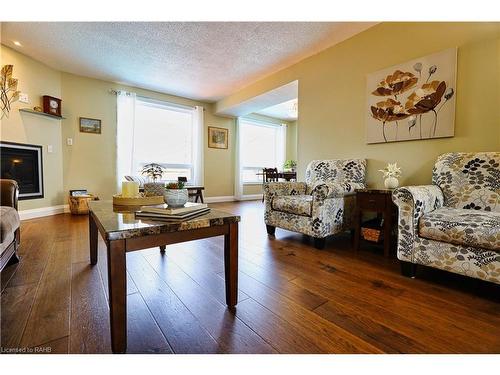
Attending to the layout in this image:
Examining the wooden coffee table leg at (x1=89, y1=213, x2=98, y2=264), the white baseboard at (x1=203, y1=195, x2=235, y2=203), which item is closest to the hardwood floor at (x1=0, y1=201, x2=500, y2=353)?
the wooden coffee table leg at (x1=89, y1=213, x2=98, y2=264)

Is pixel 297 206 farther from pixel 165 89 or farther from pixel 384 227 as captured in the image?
pixel 165 89

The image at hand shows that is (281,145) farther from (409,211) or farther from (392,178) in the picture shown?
(409,211)

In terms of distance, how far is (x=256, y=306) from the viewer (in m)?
1.20

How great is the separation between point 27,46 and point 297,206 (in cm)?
385

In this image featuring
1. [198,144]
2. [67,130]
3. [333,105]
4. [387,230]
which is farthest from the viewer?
[198,144]

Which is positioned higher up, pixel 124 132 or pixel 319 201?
pixel 124 132

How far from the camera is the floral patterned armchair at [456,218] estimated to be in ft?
4.12

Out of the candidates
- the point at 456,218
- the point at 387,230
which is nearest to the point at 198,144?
the point at 387,230

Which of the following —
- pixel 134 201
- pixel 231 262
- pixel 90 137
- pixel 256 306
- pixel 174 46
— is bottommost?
pixel 256 306

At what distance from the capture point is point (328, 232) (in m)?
2.11

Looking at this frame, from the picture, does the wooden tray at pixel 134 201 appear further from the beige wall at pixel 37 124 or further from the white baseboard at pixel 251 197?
the white baseboard at pixel 251 197

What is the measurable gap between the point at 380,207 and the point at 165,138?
13.4ft

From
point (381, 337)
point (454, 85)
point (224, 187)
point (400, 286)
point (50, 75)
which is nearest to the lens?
point (381, 337)
